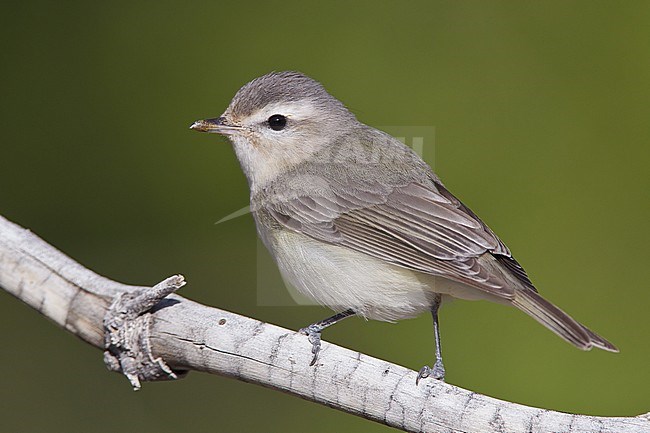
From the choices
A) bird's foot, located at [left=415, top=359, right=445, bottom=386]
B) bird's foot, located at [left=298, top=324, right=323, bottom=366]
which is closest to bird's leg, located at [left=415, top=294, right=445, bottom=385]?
bird's foot, located at [left=415, top=359, right=445, bottom=386]

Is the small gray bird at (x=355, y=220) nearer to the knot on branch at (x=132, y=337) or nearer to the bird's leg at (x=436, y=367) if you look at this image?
the bird's leg at (x=436, y=367)

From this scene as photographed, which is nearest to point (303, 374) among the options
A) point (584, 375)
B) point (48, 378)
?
point (584, 375)

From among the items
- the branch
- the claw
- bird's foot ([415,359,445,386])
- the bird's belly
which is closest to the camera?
the branch

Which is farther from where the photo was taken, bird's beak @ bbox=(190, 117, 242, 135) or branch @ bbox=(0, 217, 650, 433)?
bird's beak @ bbox=(190, 117, 242, 135)

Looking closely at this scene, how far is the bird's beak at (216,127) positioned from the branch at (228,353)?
1.96 feet

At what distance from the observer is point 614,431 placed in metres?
2.17

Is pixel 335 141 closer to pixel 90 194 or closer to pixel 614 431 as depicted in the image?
pixel 90 194

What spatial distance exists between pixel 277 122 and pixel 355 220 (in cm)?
51

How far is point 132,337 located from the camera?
293cm

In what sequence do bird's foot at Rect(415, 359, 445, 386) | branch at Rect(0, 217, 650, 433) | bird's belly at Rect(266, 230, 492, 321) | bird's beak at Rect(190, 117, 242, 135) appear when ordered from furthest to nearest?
1. bird's beak at Rect(190, 117, 242, 135)
2. bird's belly at Rect(266, 230, 492, 321)
3. bird's foot at Rect(415, 359, 445, 386)
4. branch at Rect(0, 217, 650, 433)

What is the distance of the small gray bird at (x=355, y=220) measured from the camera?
2.75m

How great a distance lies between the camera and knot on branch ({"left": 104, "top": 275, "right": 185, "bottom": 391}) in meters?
2.92

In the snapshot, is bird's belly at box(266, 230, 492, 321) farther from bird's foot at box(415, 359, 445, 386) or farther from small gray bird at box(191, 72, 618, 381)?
bird's foot at box(415, 359, 445, 386)

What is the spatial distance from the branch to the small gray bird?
97mm
